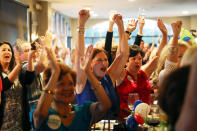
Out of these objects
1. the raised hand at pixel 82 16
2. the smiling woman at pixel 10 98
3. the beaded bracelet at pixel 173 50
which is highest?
the raised hand at pixel 82 16

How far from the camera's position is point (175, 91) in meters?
0.81

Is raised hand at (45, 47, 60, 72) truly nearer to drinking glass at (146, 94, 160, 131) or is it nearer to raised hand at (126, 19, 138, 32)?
drinking glass at (146, 94, 160, 131)

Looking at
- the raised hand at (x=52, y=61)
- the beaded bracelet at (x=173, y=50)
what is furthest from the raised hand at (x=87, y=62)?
the beaded bracelet at (x=173, y=50)

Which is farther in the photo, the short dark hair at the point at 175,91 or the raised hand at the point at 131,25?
the raised hand at the point at 131,25

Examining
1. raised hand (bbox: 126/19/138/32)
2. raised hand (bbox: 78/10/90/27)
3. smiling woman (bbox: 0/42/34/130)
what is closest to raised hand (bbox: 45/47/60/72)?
raised hand (bbox: 78/10/90/27)

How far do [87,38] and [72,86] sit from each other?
11.0 metres

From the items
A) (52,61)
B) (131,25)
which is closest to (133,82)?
(131,25)

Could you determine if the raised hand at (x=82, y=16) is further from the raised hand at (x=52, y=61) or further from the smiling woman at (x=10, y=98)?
the smiling woman at (x=10, y=98)

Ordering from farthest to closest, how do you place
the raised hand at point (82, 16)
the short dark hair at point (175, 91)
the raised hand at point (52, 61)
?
1. the raised hand at point (82, 16)
2. the raised hand at point (52, 61)
3. the short dark hair at point (175, 91)

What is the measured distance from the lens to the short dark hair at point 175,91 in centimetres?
80

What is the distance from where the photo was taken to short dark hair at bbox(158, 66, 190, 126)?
0.80 meters

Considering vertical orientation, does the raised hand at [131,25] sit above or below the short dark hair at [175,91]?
above

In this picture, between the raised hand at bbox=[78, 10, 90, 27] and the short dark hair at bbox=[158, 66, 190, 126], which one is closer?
the short dark hair at bbox=[158, 66, 190, 126]

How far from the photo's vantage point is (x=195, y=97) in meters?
0.68
